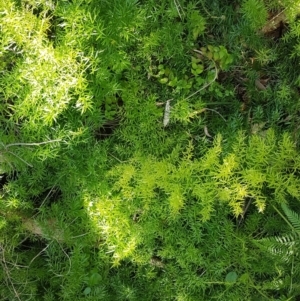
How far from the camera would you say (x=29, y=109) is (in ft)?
7.47

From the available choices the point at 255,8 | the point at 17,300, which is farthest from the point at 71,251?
the point at 255,8

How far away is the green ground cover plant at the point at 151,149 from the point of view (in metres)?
2.23

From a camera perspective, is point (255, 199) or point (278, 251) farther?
point (255, 199)

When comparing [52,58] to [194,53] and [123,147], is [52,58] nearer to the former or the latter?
[123,147]

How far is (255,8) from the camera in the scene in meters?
2.21

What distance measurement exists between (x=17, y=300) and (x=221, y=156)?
145 cm

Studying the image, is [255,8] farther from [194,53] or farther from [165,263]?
[165,263]

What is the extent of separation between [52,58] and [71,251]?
3.66 feet

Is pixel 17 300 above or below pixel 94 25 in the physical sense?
below

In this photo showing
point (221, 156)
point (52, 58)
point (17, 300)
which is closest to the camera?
point (52, 58)

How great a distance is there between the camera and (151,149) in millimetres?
2426

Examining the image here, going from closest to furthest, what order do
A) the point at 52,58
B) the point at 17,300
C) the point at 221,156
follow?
the point at 52,58 < the point at 221,156 < the point at 17,300

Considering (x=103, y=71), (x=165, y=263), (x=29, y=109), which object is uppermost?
(x=103, y=71)

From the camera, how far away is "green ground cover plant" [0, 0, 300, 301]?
2.23 meters
